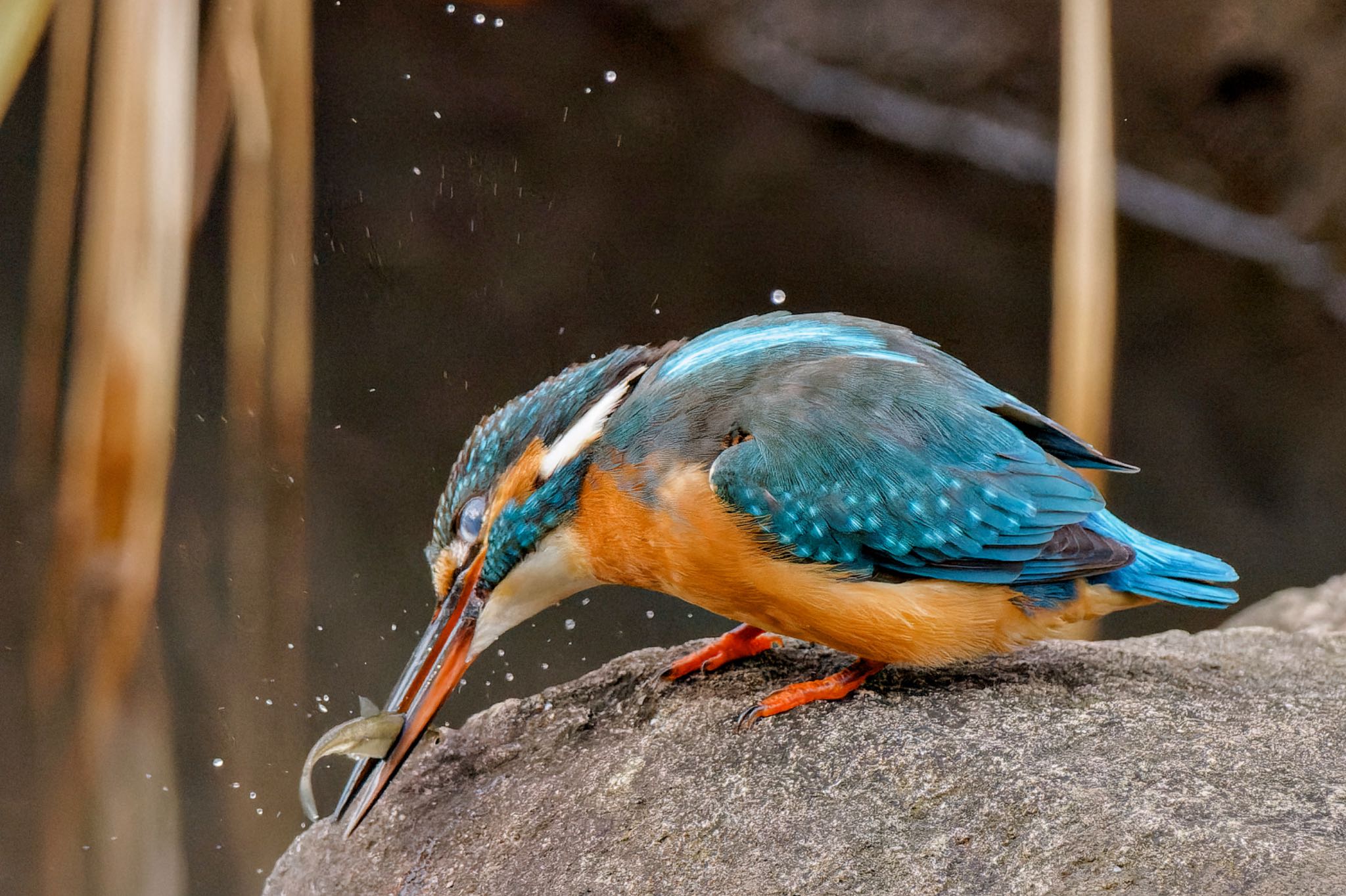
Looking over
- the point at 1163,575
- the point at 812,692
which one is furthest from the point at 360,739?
the point at 1163,575

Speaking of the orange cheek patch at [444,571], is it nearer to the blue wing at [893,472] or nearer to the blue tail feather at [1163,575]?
the blue wing at [893,472]

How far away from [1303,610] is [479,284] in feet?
7.21

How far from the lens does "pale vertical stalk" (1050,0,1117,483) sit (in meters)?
2.88

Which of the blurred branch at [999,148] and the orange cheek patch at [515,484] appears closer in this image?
the orange cheek patch at [515,484]

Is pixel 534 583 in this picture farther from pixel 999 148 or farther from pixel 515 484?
pixel 999 148

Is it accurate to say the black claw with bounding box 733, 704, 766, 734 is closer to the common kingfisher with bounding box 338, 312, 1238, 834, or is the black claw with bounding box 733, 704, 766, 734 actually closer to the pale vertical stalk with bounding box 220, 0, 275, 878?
the common kingfisher with bounding box 338, 312, 1238, 834

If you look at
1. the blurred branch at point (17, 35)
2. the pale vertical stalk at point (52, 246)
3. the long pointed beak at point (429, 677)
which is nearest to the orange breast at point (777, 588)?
the long pointed beak at point (429, 677)

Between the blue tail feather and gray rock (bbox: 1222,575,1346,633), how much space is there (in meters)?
1.10

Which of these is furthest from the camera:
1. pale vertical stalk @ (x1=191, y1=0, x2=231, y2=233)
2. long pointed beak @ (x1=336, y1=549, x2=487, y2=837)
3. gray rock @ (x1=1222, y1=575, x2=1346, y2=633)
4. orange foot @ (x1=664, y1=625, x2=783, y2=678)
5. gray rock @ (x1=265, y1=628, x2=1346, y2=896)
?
gray rock @ (x1=1222, y1=575, x2=1346, y2=633)

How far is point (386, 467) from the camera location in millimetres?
3023

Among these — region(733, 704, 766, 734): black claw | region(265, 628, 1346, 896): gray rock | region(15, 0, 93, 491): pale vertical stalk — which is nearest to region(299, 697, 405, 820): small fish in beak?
region(265, 628, 1346, 896): gray rock

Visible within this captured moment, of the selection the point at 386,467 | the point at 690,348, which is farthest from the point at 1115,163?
the point at 386,467

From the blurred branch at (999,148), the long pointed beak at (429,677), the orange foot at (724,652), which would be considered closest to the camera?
the long pointed beak at (429,677)

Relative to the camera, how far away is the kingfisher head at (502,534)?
72.1 inches
